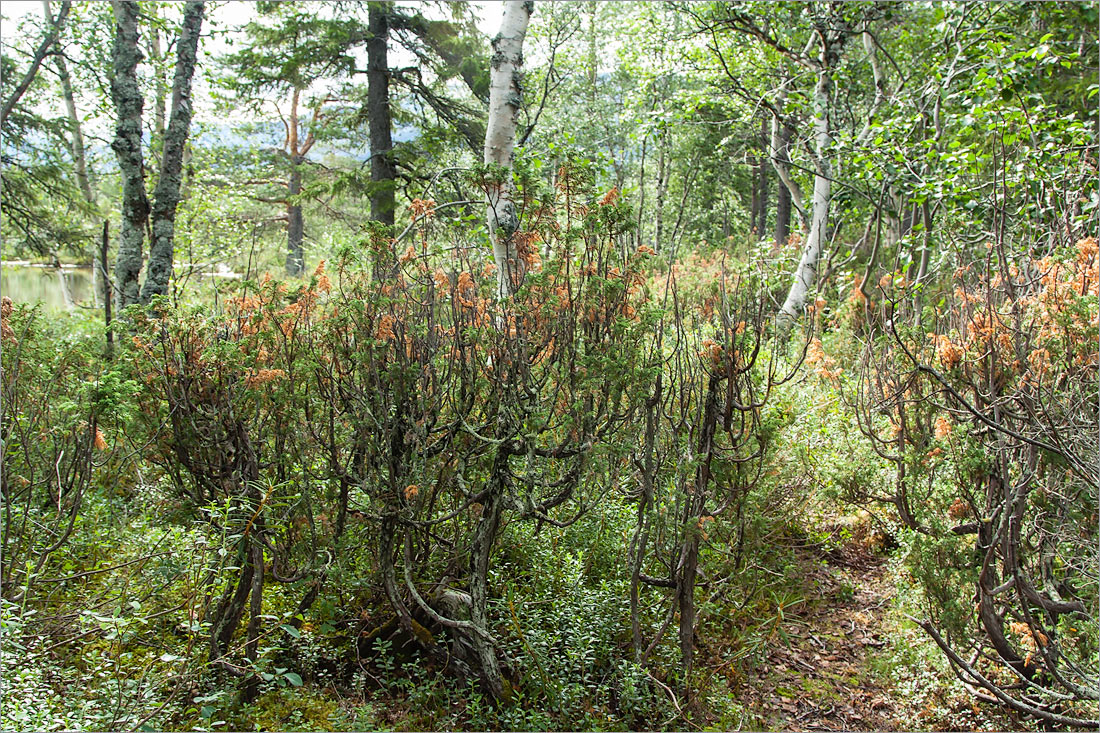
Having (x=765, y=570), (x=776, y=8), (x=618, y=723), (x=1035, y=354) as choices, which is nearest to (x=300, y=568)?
(x=618, y=723)

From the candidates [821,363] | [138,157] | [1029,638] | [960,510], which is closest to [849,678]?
[1029,638]

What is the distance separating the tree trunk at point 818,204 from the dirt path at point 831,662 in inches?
189

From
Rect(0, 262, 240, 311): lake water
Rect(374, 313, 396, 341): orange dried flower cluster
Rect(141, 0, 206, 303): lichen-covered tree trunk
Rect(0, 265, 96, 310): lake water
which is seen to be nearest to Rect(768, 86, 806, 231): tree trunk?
Rect(141, 0, 206, 303): lichen-covered tree trunk

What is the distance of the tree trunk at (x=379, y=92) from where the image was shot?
1087cm

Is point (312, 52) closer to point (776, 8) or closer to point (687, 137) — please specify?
point (776, 8)

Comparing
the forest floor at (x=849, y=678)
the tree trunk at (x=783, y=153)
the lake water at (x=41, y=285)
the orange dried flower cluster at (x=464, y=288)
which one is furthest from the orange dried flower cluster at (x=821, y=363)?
the lake water at (x=41, y=285)

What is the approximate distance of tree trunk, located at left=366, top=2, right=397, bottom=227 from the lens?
10867 mm

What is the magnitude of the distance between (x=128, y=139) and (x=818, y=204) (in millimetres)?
8009

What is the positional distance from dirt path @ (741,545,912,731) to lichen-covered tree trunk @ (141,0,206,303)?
216 inches

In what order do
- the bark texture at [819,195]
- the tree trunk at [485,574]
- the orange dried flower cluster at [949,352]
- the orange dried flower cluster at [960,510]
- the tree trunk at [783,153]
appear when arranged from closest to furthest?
the tree trunk at [485,574]
the orange dried flower cluster at [949,352]
the orange dried flower cluster at [960,510]
the bark texture at [819,195]
the tree trunk at [783,153]

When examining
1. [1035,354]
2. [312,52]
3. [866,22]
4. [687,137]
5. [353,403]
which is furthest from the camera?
[687,137]

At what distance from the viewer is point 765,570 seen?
15.0 ft

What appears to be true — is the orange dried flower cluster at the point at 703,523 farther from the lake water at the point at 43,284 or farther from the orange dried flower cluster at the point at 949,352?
the lake water at the point at 43,284

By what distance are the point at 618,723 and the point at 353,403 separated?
1.97 metres
